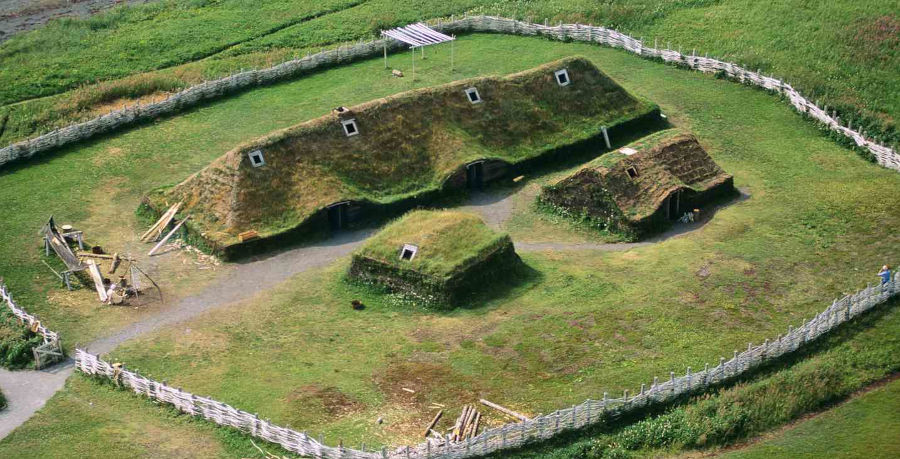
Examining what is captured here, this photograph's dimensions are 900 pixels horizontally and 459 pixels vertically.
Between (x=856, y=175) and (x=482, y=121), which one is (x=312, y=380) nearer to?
(x=482, y=121)

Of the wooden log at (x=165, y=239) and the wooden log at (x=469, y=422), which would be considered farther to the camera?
the wooden log at (x=165, y=239)

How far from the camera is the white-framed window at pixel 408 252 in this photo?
58.4m

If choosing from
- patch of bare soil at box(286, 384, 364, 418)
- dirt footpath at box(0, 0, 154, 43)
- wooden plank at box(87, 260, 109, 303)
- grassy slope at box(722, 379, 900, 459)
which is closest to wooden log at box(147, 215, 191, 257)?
wooden plank at box(87, 260, 109, 303)

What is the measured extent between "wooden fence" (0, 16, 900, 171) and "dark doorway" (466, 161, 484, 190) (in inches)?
850

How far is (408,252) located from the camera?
58.8 meters

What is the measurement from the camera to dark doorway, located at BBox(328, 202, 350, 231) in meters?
65.7

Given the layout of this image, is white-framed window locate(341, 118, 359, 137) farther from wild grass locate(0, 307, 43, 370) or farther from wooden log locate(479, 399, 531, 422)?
wooden log locate(479, 399, 531, 422)

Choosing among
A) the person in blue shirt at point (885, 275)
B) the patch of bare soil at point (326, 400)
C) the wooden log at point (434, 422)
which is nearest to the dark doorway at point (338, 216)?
the patch of bare soil at point (326, 400)

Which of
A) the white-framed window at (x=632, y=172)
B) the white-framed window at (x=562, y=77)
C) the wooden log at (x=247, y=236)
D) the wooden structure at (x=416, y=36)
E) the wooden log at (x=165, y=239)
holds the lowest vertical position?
the wooden log at (x=165, y=239)

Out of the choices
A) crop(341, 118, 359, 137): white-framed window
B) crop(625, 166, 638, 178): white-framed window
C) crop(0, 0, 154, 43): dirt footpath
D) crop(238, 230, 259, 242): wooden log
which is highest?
crop(341, 118, 359, 137): white-framed window

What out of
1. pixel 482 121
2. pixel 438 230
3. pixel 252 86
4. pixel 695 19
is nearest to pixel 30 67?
pixel 252 86

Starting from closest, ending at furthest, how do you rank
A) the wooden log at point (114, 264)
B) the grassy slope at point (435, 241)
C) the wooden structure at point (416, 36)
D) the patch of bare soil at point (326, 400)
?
the patch of bare soil at point (326, 400) < the grassy slope at point (435, 241) < the wooden log at point (114, 264) < the wooden structure at point (416, 36)

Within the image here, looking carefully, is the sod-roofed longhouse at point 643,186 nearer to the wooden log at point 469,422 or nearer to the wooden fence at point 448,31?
the wooden fence at point 448,31

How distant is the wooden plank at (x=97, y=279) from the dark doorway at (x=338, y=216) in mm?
13004
